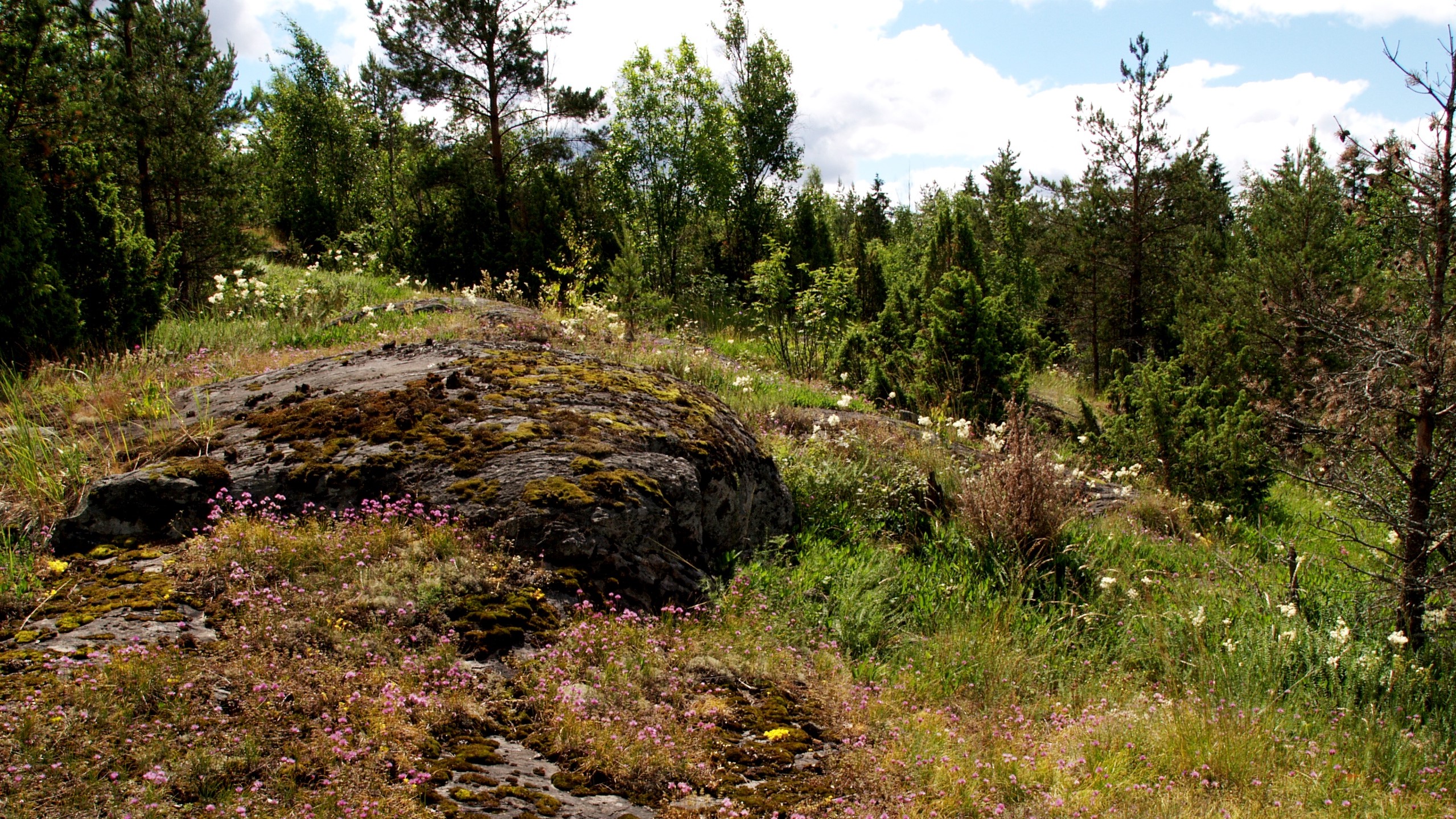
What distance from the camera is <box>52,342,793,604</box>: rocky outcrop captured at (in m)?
3.48

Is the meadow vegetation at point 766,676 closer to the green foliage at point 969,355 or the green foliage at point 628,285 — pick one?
the green foliage at point 969,355

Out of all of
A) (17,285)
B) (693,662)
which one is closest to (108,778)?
(693,662)

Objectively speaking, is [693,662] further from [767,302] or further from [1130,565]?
[767,302]

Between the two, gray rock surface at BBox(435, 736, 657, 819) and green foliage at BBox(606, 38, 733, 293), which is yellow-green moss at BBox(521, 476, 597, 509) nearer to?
gray rock surface at BBox(435, 736, 657, 819)

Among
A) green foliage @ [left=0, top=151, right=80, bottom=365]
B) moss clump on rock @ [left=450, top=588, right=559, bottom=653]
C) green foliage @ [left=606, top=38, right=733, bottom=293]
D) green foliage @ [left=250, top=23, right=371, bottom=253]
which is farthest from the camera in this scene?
green foliage @ [left=250, top=23, right=371, bottom=253]

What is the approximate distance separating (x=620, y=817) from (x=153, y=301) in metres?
8.23

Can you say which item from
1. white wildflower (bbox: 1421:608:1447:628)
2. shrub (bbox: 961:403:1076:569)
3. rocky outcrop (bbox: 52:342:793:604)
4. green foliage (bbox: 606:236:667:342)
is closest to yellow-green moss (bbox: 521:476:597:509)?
rocky outcrop (bbox: 52:342:793:604)

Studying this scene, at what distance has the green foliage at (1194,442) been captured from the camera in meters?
9.09

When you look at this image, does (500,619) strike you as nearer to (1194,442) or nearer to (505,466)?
(505,466)

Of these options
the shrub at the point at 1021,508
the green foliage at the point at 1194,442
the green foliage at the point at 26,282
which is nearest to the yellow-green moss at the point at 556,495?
the shrub at the point at 1021,508

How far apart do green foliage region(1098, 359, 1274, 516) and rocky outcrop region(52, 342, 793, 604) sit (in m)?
6.64

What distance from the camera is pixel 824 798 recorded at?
2402 mm

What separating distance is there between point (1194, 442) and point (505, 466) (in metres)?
8.54

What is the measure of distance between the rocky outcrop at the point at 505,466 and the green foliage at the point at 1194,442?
6639 mm
